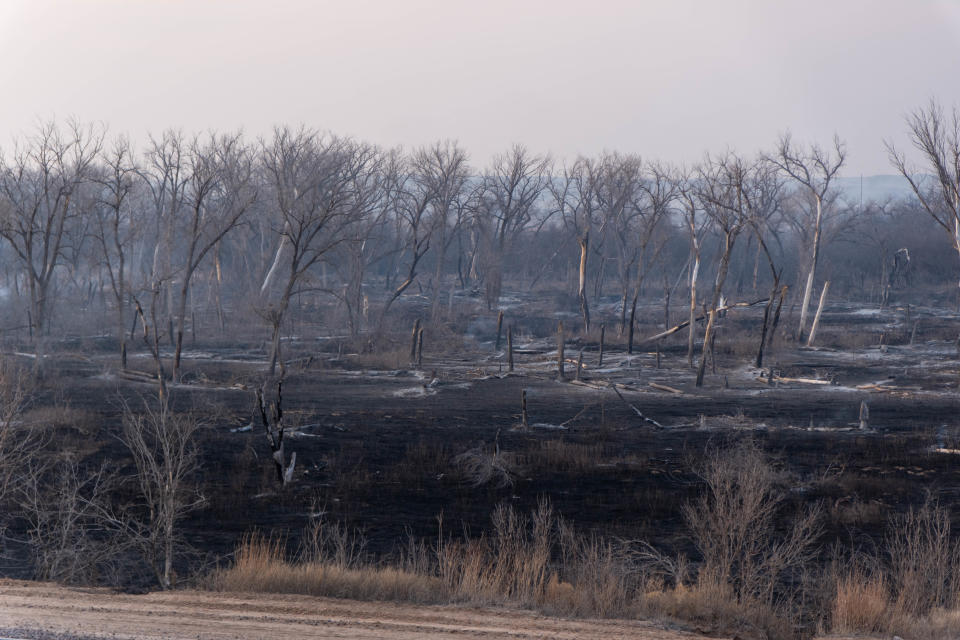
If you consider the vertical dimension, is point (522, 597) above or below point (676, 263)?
below

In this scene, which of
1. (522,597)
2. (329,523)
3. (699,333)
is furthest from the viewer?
(699,333)

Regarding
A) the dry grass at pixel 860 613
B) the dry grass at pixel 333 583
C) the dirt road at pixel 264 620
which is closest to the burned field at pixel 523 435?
the dry grass at pixel 333 583

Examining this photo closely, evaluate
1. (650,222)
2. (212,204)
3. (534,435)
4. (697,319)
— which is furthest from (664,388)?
(212,204)

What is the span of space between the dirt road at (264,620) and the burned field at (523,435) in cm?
384

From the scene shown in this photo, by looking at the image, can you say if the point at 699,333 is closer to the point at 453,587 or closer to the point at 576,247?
the point at 576,247

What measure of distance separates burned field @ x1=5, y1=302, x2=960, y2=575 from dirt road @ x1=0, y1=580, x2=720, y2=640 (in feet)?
12.6

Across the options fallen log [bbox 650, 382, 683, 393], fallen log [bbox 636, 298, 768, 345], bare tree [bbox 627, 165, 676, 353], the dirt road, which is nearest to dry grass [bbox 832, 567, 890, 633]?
the dirt road

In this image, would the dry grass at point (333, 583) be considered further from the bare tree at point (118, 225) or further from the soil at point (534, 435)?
the bare tree at point (118, 225)

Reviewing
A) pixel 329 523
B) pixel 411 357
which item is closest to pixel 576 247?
pixel 411 357

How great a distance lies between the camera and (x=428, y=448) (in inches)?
842

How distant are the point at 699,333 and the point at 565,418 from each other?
25155 mm

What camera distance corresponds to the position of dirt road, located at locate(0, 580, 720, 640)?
290 inches

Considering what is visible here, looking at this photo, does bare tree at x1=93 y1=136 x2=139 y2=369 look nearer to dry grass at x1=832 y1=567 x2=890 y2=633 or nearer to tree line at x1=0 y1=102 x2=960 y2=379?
tree line at x1=0 y1=102 x2=960 y2=379

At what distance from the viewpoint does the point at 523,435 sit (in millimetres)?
23266
